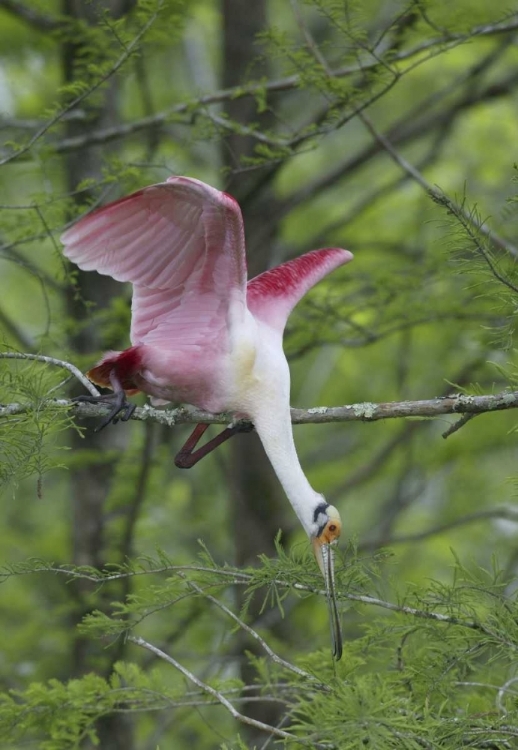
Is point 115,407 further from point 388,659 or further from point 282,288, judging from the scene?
point 388,659

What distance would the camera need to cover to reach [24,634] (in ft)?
29.3

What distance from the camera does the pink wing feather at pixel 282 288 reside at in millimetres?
5031

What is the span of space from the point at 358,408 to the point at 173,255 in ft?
3.88

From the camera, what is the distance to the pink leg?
4.80 metres

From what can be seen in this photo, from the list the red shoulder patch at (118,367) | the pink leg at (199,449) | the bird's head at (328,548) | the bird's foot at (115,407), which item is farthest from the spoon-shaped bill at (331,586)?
the red shoulder patch at (118,367)

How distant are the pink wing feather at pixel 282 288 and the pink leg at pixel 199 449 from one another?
52 centimetres

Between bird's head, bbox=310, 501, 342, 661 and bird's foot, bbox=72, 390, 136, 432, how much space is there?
85 cm

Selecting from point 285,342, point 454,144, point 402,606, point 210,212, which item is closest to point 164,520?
point 285,342

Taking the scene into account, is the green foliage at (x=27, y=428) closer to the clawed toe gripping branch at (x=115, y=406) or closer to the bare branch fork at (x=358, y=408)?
the bare branch fork at (x=358, y=408)

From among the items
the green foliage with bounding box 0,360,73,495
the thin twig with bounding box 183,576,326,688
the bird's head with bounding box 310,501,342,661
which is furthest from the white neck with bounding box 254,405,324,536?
the green foliage with bounding box 0,360,73,495

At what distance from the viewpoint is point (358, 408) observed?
3.98m

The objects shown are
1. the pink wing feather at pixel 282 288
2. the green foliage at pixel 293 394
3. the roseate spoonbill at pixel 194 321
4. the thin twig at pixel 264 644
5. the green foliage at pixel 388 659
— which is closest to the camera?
the green foliage at pixel 388 659

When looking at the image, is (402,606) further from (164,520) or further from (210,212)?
(164,520)

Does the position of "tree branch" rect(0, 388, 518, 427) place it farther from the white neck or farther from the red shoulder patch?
the red shoulder patch
